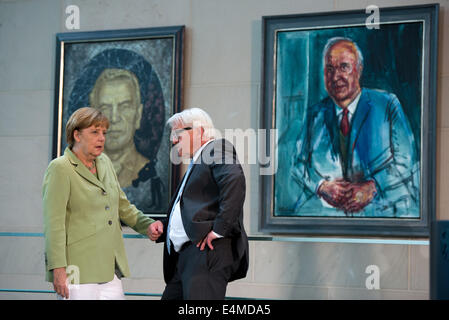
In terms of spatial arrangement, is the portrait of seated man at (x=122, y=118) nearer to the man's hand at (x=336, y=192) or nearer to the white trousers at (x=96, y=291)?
the man's hand at (x=336, y=192)

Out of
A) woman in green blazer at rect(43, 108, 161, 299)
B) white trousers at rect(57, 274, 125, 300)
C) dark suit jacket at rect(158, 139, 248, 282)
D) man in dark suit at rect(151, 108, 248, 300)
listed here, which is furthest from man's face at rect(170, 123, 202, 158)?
white trousers at rect(57, 274, 125, 300)

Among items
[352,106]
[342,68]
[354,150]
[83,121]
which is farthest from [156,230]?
[342,68]

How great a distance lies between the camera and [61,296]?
11.2 ft

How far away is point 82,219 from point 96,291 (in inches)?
16.3

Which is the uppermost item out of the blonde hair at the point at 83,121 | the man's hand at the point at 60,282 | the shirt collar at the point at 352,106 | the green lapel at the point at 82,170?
the shirt collar at the point at 352,106

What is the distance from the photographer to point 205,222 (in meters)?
3.44

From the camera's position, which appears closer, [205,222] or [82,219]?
[205,222]

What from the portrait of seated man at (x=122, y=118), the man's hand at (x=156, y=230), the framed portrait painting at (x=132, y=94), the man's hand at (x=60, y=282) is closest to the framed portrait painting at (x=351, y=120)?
the framed portrait painting at (x=132, y=94)

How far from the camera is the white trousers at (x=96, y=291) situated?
3.46m

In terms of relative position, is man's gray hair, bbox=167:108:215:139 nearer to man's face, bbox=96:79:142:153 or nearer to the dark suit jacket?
the dark suit jacket

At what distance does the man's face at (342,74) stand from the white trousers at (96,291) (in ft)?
7.78

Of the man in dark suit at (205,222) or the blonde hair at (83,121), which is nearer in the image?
the man in dark suit at (205,222)

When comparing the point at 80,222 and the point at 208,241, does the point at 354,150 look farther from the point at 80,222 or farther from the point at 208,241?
the point at 80,222
